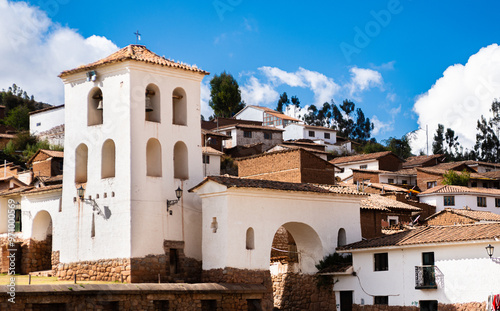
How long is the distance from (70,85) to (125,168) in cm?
518

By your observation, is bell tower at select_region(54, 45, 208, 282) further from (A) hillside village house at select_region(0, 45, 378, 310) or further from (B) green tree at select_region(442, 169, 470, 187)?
(B) green tree at select_region(442, 169, 470, 187)

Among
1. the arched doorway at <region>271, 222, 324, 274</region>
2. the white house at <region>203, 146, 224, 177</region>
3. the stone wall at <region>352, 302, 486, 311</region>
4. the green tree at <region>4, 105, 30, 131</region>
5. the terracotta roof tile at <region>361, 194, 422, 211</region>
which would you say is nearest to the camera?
the stone wall at <region>352, 302, 486, 311</region>

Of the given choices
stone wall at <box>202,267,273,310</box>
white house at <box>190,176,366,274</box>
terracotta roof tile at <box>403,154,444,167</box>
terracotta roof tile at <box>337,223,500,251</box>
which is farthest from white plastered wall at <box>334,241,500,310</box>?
terracotta roof tile at <box>403,154,444,167</box>

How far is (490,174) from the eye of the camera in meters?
71.0

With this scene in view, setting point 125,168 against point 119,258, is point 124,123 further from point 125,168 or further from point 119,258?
point 119,258

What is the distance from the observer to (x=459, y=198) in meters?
59.2

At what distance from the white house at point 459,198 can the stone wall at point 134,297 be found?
3538cm

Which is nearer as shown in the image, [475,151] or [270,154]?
[270,154]

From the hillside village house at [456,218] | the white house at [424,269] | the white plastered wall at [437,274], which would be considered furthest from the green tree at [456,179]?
the white plastered wall at [437,274]

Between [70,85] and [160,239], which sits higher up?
[70,85]

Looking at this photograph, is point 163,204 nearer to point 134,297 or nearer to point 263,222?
point 263,222

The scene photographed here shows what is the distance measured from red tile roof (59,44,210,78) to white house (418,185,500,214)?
34413 mm

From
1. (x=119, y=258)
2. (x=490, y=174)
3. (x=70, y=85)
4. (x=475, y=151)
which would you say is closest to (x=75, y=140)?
(x=70, y=85)

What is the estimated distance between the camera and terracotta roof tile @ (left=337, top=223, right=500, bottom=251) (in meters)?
25.7
